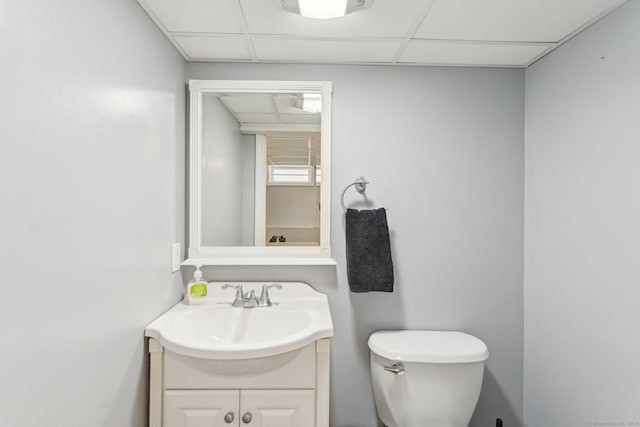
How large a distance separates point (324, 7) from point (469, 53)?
0.77 meters

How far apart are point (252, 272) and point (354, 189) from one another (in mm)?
669

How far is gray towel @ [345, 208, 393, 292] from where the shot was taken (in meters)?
1.58

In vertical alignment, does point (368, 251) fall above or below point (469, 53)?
below

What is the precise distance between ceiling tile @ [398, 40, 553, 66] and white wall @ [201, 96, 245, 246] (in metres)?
0.93

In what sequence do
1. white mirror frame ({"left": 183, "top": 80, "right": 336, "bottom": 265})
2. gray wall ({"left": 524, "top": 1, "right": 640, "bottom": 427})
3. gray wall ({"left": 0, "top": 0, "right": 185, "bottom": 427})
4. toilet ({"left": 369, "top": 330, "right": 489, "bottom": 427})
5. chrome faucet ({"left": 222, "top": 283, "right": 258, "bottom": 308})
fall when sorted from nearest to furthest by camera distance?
1. gray wall ({"left": 0, "top": 0, "right": 185, "bottom": 427})
2. gray wall ({"left": 524, "top": 1, "right": 640, "bottom": 427})
3. toilet ({"left": 369, "top": 330, "right": 489, "bottom": 427})
4. chrome faucet ({"left": 222, "top": 283, "right": 258, "bottom": 308})
5. white mirror frame ({"left": 183, "top": 80, "right": 336, "bottom": 265})

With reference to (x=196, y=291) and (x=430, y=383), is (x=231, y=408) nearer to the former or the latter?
(x=196, y=291)

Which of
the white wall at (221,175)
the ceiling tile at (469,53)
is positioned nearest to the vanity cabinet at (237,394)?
the white wall at (221,175)

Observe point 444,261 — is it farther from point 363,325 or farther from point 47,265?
point 47,265

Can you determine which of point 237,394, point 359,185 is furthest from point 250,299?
point 359,185

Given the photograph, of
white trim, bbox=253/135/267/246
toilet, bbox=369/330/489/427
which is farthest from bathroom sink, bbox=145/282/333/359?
toilet, bbox=369/330/489/427

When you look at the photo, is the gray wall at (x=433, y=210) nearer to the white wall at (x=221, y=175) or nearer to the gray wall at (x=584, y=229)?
the gray wall at (x=584, y=229)

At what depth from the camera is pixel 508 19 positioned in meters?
1.29

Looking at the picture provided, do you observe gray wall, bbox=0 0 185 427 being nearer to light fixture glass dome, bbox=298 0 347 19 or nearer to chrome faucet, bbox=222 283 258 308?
chrome faucet, bbox=222 283 258 308

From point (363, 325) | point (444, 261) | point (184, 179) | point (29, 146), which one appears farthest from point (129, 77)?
point (444, 261)
